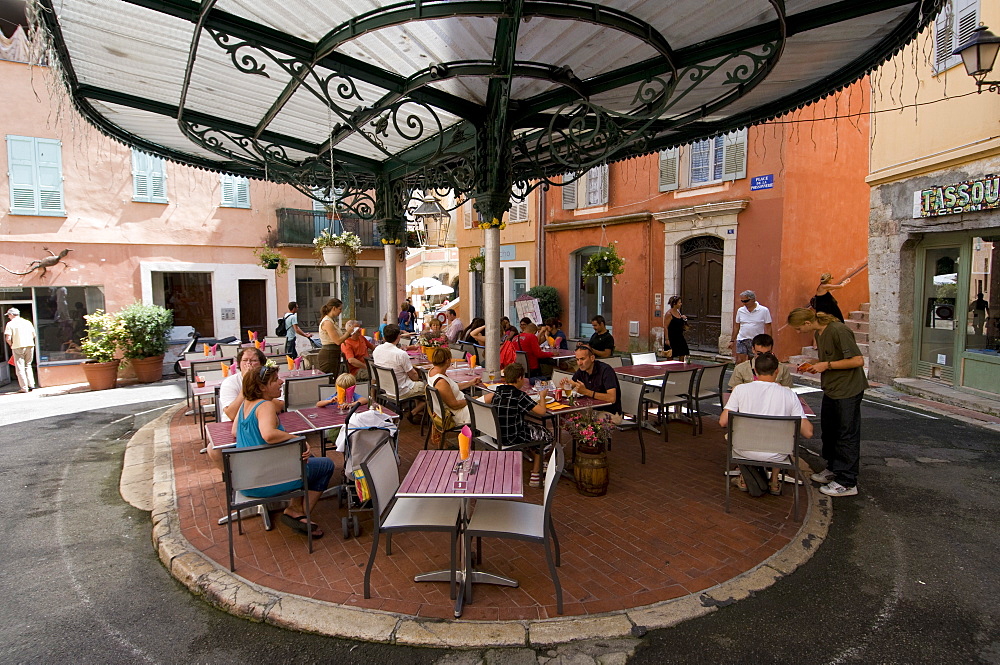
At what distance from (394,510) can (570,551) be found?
133cm

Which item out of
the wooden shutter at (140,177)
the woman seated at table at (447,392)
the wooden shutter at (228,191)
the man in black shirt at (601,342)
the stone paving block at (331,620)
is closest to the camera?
the stone paving block at (331,620)

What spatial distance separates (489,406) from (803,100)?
4585mm

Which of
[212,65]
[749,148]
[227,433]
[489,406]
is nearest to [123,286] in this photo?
[212,65]

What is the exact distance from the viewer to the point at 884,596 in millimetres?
3402

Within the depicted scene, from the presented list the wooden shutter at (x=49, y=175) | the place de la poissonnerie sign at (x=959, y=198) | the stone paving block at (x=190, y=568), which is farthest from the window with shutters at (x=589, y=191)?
the stone paving block at (x=190, y=568)

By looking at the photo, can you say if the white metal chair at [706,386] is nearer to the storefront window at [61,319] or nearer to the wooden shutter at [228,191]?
the storefront window at [61,319]

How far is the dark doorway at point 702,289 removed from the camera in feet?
43.0

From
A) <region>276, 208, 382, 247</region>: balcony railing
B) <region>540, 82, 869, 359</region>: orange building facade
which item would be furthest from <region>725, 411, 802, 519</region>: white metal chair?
<region>276, 208, 382, 247</region>: balcony railing

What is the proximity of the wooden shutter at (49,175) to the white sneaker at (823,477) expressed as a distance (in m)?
16.4

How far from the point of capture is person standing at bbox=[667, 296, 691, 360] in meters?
9.25

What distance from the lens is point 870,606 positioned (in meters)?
3.30

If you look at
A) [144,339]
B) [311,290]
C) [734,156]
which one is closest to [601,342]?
[734,156]

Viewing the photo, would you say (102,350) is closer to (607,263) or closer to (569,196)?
(607,263)

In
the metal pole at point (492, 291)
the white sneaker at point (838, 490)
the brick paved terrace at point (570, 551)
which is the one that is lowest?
the brick paved terrace at point (570, 551)
